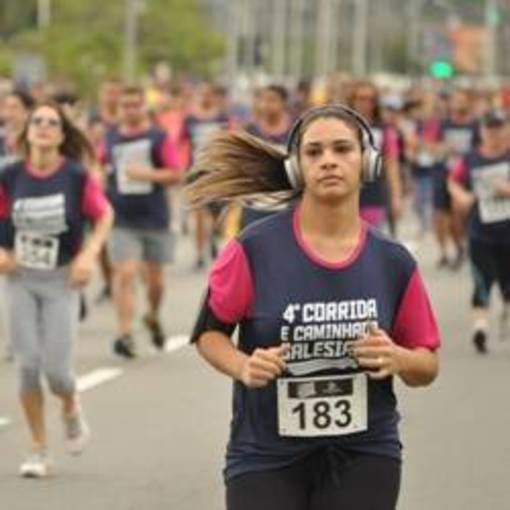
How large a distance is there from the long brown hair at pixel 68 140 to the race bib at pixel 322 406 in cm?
480

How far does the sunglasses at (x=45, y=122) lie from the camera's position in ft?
35.1

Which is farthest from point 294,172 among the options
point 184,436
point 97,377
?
point 97,377

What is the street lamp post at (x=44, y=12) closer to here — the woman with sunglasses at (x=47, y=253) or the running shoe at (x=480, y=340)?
the running shoe at (x=480, y=340)

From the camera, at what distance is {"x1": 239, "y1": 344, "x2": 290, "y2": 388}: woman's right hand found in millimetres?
5898

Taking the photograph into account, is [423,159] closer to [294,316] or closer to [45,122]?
[45,122]

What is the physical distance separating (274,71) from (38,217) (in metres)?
97.3

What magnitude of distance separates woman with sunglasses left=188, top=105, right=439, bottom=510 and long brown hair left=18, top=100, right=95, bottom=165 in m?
4.62

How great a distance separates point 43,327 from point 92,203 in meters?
0.72

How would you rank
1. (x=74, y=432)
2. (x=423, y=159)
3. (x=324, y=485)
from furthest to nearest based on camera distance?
1. (x=423, y=159)
2. (x=74, y=432)
3. (x=324, y=485)

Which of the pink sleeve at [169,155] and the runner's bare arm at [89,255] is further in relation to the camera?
the pink sleeve at [169,155]

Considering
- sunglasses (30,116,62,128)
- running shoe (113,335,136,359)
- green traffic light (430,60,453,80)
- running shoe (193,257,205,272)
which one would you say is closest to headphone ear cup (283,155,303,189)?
sunglasses (30,116,62,128)

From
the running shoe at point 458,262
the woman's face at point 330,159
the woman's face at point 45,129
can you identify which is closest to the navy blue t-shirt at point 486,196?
the woman's face at point 45,129

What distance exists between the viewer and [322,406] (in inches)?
243

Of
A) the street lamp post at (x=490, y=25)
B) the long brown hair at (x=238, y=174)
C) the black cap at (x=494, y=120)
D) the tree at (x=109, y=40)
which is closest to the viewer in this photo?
the long brown hair at (x=238, y=174)
